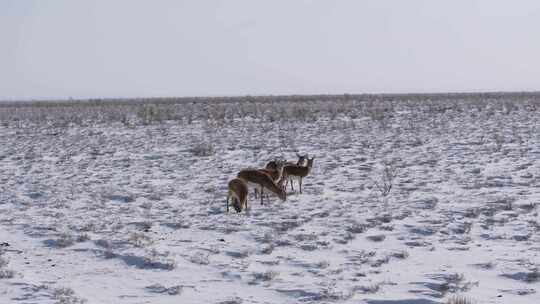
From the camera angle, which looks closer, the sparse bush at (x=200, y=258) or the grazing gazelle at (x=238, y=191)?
the sparse bush at (x=200, y=258)

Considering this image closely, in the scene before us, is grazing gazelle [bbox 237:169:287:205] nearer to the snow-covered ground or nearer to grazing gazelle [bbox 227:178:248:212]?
the snow-covered ground

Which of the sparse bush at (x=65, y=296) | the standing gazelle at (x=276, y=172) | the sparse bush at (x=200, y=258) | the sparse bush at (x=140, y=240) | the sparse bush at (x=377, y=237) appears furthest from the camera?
the standing gazelle at (x=276, y=172)

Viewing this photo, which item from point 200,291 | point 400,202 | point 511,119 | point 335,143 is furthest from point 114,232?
point 511,119

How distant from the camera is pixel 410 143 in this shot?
22.0 meters

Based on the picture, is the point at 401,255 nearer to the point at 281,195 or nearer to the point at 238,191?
the point at 238,191

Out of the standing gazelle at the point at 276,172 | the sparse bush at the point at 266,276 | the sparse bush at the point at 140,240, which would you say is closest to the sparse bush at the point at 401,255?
the sparse bush at the point at 266,276

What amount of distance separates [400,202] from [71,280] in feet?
20.9

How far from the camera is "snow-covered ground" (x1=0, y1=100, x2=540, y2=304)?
7.20 m

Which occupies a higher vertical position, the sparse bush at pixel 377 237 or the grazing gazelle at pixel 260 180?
the grazing gazelle at pixel 260 180

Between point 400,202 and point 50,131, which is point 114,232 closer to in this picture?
point 400,202

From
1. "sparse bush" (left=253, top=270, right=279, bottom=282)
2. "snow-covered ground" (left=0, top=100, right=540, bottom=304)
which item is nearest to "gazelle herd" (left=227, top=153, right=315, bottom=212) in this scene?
"snow-covered ground" (left=0, top=100, right=540, bottom=304)

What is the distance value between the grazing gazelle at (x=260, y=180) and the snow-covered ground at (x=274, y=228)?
1.00ft

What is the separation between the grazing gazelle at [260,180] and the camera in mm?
11766

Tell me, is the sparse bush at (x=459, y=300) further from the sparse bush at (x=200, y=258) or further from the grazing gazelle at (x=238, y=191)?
the grazing gazelle at (x=238, y=191)
